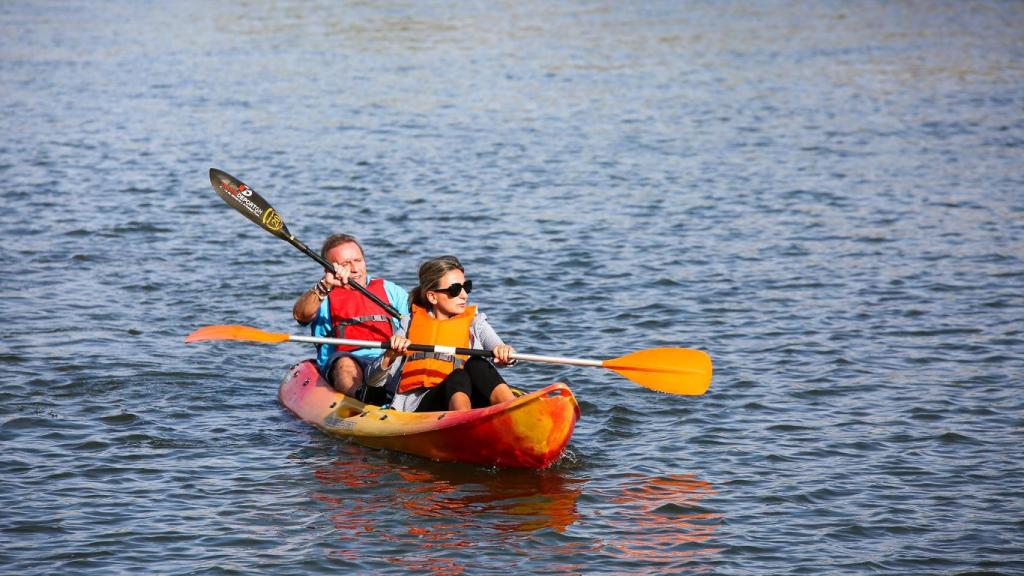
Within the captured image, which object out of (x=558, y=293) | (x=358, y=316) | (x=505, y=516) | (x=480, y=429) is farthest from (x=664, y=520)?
(x=558, y=293)

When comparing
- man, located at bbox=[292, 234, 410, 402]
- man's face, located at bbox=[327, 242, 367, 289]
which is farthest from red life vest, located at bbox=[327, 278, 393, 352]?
man's face, located at bbox=[327, 242, 367, 289]

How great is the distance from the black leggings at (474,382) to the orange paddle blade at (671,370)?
27.2 inches

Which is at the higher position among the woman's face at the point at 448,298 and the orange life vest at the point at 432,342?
the woman's face at the point at 448,298

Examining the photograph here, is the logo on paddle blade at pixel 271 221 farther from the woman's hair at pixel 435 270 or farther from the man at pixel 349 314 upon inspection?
the woman's hair at pixel 435 270

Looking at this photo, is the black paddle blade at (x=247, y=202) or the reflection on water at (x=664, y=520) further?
the black paddle blade at (x=247, y=202)

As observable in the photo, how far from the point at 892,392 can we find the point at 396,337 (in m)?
3.37

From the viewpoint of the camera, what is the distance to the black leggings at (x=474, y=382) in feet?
24.4

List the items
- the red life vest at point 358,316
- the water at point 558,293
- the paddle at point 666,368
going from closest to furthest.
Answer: the water at point 558,293 < the paddle at point 666,368 < the red life vest at point 358,316

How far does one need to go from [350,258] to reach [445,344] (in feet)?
3.29

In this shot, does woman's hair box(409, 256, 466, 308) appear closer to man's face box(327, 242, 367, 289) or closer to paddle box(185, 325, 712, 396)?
paddle box(185, 325, 712, 396)

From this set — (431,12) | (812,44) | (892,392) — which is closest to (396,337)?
(892,392)

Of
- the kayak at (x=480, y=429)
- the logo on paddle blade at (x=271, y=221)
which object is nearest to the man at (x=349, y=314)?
the kayak at (x=480, y=429)

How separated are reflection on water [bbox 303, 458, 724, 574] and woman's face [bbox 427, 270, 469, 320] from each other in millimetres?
843

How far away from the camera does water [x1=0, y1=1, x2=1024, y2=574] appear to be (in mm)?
6625
